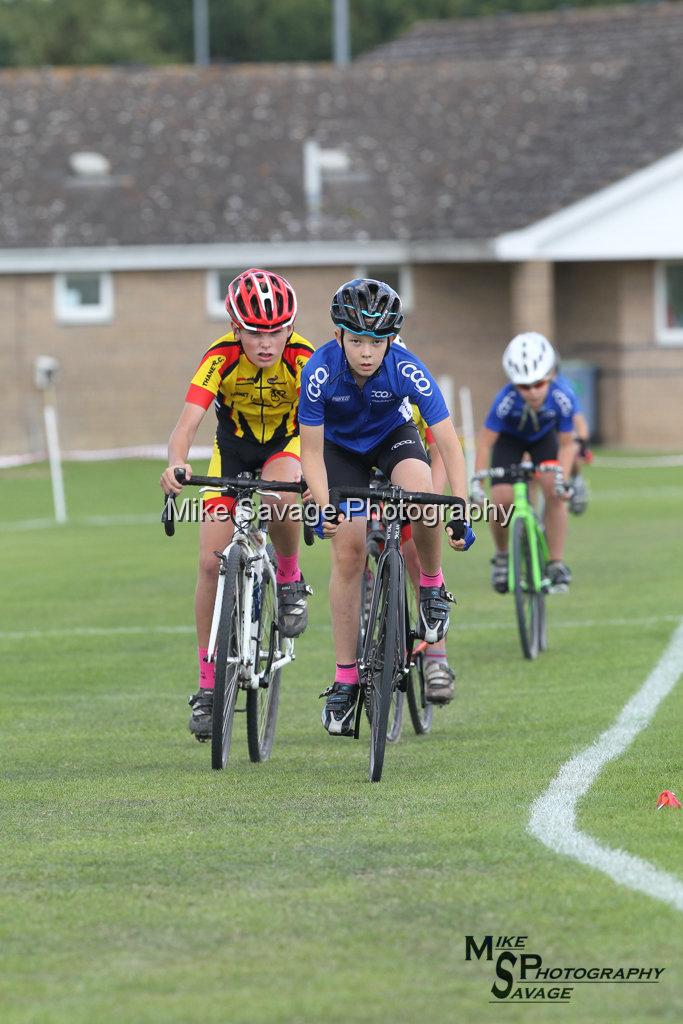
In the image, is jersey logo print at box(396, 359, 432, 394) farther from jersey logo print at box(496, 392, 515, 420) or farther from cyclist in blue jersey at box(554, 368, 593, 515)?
cyclist in blue jersey at box(554, 368, 593, 515)

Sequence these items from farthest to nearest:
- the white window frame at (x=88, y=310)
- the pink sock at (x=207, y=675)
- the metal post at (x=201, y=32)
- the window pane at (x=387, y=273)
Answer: the metal post at (x=201, y=32) → the window pane at (x=387, y=273) → the white window frame at (x=88, y=310) → the pink sock at (x=207, y=675)

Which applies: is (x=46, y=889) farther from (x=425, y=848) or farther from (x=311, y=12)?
(x=311, y=12)

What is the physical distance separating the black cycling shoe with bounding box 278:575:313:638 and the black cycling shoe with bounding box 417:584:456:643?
67 centimetres

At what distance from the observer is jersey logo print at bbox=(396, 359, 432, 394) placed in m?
8.91

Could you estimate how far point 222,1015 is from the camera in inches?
207

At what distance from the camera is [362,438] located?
927 cm

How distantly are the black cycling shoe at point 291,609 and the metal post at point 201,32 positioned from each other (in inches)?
2489

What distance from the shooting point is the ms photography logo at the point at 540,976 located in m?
5.41

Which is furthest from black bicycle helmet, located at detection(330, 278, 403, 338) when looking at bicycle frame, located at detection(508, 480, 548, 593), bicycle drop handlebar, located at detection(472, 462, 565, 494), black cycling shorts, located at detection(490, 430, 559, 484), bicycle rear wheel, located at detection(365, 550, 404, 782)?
black cycling shorts, located at detection(490, 430, 559, 484)

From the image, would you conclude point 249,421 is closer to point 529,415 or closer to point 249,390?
point 249,390

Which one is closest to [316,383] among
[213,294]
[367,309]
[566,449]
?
[367,309]

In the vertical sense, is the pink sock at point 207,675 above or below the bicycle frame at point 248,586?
below

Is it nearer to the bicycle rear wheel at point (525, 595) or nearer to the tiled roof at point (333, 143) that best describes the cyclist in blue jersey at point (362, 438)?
the bicycle rear wheel at point (525, 595)

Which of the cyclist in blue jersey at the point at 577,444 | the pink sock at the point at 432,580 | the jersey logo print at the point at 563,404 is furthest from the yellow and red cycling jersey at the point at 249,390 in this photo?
the cyclist in blue jersey at the point at 577,444
